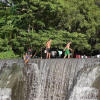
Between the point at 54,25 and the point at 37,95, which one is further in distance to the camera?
the point at 54,25

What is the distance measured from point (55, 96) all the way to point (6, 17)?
37.6ft

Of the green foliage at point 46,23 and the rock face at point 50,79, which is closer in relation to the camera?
the rock face at point 50,79

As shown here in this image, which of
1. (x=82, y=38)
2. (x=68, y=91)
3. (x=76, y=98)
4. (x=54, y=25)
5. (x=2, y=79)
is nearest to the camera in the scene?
(x=76, y=98)

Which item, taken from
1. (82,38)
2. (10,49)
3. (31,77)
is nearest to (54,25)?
(82,38)

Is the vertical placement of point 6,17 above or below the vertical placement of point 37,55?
above

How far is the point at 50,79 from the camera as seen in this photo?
37.3ft

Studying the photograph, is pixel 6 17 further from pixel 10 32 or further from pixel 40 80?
pixel 40 80

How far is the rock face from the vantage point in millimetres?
10320

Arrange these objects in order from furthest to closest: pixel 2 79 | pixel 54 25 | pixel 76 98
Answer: pixel 54 25 → pixel 2 79 → pixel 76 98

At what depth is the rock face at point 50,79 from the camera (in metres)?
10.3

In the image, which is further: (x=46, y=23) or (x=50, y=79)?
(x=46, y=23)

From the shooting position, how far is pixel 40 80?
11.6 meters

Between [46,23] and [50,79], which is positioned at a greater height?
[50,79]

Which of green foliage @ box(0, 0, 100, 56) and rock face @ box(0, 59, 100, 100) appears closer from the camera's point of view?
rock face @ box(0, 59, 100, 100)
